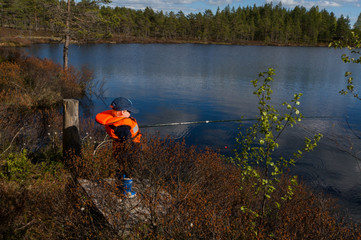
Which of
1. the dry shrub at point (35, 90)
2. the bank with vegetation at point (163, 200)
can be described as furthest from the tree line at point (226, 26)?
the bank with vegetation at point (163, 200)

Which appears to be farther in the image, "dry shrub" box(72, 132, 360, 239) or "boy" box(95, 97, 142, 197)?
"boy" box(95, 97, 142, 197)

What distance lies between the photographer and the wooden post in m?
7.05

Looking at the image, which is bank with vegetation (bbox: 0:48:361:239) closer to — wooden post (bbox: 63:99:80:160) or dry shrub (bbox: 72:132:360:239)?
dry shrub (bbox: 72:132:360:239)

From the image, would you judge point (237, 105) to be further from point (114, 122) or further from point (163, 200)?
point (114, 122)

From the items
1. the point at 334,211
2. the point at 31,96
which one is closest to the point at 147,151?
the point at 334,211

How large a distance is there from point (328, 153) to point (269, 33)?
435ft

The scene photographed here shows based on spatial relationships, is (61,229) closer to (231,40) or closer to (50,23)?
(50,23)

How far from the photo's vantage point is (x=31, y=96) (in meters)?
17.8

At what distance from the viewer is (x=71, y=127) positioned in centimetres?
721

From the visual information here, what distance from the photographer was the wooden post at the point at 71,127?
7055 mm

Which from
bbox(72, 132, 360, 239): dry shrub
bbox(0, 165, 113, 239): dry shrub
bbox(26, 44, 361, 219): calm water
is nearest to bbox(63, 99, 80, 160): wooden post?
bbox(72, 132, 360, 239): dry shrub

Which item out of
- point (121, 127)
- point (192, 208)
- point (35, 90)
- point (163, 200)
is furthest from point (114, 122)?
point (35, 90)

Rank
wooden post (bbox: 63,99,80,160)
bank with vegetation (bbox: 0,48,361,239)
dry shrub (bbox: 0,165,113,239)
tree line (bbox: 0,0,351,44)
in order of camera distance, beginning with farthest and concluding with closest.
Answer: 1. tree line (bbox: 0,0,351,44)
2. wooden post (bbox: 63,99,80,160)
3. bank with vegetation (bbox: 0,48,361,239)
4. dry shrub (bbox: 0,165,113,239)

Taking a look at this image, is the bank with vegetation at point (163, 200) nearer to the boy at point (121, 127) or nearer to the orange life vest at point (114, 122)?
the boy at point (121, 127)
